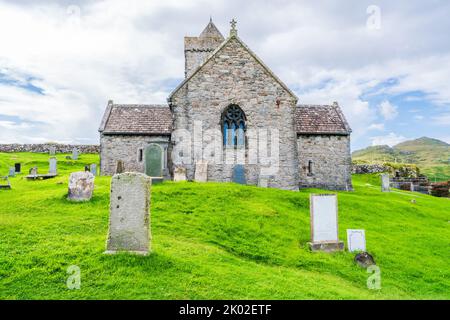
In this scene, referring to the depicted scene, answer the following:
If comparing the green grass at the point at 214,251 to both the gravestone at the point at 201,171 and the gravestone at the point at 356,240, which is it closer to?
the gravestone at the point at 356,240

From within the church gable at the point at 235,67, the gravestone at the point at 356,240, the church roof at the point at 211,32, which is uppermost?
the church roof at the point at 211,32

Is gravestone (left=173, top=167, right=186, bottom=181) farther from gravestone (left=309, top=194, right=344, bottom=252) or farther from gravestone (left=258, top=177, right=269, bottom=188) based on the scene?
gravestone (left=309, top=194, right=344, bottom=252)

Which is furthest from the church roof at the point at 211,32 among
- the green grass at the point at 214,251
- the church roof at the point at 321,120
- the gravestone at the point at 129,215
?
the gravestone at the point at 129,215

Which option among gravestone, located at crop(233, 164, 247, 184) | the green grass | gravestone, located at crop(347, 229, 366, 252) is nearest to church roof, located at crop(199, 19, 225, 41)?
gravestone, located at crop(233, 164, 247, 184)

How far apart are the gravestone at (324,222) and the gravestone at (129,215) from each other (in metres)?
5.41

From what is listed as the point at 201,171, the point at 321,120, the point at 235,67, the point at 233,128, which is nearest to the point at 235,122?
the point at 233,128

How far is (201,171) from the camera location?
69.6ft

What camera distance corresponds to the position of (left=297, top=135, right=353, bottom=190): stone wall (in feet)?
86.7

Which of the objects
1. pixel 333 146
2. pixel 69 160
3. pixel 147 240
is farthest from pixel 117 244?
pixel 69 160

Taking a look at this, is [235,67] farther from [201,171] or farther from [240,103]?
[201,171]

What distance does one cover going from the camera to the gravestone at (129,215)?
8375 millimetres

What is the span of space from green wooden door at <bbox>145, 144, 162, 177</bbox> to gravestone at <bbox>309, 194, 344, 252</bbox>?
939cm
